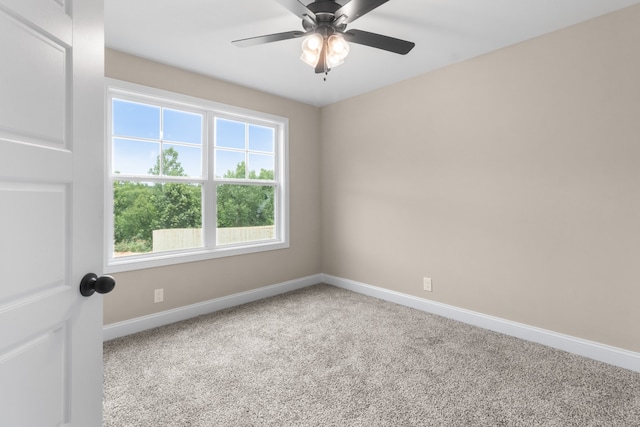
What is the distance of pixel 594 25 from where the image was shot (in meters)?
2.27

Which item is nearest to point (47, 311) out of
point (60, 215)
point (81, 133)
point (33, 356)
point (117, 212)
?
point (33, 356)

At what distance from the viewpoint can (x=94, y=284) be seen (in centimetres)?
96

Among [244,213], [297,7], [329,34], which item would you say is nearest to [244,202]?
[244,213]

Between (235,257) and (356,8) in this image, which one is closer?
(356,8)

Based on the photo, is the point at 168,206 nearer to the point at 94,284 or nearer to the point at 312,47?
the point at 312,47

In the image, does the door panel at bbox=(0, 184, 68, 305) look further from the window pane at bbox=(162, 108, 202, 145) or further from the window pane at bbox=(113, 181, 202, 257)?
the window pane at bbox=(162, 108, 202, 145)

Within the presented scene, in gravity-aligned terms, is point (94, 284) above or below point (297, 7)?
below

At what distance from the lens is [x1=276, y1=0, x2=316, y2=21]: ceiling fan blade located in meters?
1.70

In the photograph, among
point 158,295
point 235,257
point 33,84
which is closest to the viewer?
point 33,84

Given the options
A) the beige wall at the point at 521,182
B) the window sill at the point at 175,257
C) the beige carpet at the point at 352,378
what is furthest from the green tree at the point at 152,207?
the beige wall at the point at 521,182

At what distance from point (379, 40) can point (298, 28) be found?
2.44ft

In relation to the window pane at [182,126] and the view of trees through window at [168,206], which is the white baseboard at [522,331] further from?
the window pane at [182,126]

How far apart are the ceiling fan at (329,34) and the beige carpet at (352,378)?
213 cm

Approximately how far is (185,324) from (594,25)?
417 cm
